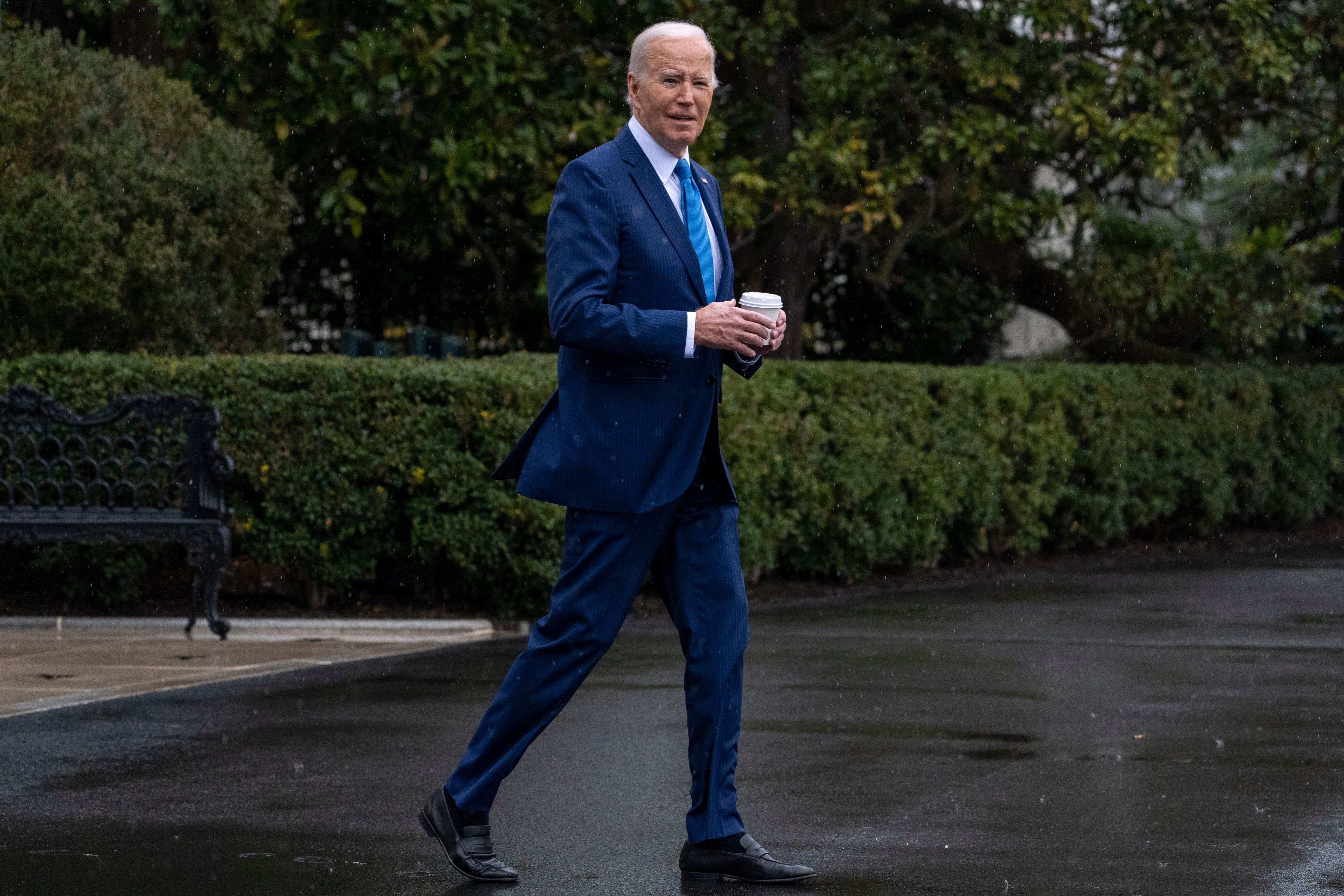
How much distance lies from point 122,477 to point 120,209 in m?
2.14

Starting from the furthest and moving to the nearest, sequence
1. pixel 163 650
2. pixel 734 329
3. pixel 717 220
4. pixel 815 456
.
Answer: pixel 815 456 → pixel 163 650 → pixel 717 220 → pixel 734 329

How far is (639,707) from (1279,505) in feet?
40.3

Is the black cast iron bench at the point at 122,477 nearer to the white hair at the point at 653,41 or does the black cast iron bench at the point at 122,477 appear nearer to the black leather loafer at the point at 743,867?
the black leather loafer at the point at 743,867

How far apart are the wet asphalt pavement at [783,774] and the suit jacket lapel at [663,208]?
1.50 metres

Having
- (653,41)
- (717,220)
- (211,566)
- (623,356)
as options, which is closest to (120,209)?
(211,566)

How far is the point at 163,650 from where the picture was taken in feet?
29.1

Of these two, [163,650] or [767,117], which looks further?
[767,117]

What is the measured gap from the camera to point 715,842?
4445mm

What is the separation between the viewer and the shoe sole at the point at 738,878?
4422 mm

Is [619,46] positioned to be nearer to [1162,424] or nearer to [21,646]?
[1162,424]

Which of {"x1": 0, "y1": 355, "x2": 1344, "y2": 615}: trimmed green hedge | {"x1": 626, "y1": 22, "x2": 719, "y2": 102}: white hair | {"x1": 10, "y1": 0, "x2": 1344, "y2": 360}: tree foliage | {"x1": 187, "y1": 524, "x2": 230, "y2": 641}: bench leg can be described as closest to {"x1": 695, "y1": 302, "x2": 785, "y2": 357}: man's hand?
{"x1": 626, "y1": 22, "x2": 719, "y2": 102}: white hair

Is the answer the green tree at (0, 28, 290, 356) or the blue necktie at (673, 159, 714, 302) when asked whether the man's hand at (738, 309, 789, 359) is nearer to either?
the blue necktie at (673, 159, 714, 302)

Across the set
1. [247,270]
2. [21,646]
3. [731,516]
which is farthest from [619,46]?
[731,516]

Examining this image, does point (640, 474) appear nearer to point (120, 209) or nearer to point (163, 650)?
point (163, 650)
